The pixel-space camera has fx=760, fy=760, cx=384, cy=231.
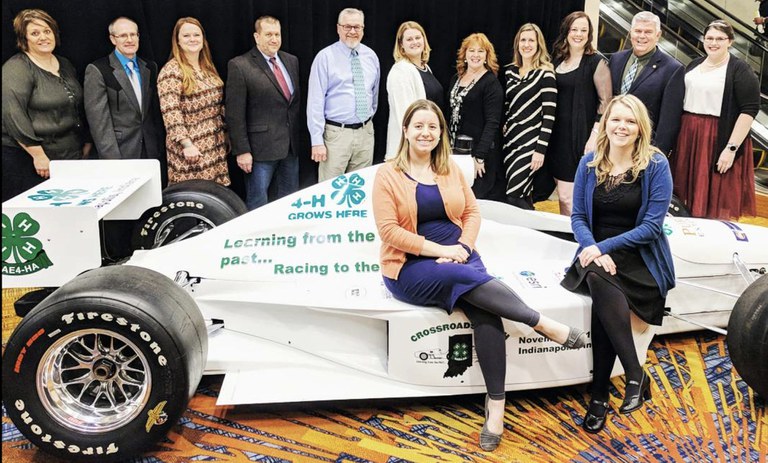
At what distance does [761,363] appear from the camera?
3.17 m

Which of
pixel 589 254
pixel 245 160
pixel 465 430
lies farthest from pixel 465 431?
pixel 245 160

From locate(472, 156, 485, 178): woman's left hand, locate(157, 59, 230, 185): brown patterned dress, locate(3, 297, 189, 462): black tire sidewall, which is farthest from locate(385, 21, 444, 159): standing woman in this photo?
locate(3, 297, 189, 462): black tire sidewall

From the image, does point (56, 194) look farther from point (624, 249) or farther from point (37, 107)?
point (624, 249)

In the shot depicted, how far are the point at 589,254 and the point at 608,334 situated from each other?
14.0 inches

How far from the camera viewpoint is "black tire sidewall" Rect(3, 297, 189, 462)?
278 centimetres

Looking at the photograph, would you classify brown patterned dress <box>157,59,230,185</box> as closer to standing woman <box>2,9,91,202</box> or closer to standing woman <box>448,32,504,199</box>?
standing woman <box>2,9,91,202</box>

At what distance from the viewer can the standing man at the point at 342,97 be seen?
5.12 metres

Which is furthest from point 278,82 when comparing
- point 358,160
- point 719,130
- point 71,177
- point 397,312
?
point 719,130

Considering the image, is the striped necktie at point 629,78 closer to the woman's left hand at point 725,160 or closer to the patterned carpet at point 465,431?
the woman's left hand at point 725,160

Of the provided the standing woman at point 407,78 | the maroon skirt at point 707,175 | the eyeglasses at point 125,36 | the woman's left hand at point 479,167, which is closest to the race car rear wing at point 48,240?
the eyeglasses at point 125,36

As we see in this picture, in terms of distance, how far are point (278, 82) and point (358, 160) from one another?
0.78m

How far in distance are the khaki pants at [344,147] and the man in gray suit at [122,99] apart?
45.5 inches

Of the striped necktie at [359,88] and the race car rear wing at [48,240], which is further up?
the striped necktie at [359,88]

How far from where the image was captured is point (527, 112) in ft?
16.8
